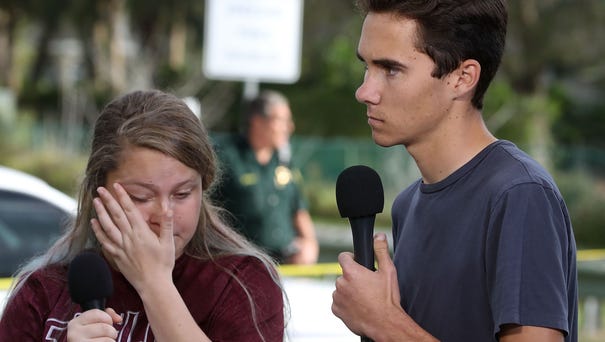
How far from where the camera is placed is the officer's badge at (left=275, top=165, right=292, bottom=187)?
7250 mm

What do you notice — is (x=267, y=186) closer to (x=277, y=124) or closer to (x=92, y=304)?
(x=277, y=124)

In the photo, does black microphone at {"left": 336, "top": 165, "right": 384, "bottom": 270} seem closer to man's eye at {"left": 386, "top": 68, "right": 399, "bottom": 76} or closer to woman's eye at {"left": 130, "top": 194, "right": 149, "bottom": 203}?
man's eye at {"left": 386, "top": 68, "right": 399, "bottom": 76}

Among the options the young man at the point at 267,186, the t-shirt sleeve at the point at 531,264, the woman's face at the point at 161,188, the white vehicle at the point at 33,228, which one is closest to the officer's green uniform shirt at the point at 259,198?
the young man at the point at 267,186

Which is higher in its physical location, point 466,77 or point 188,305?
point 466,77

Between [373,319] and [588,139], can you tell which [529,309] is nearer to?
[373,319]

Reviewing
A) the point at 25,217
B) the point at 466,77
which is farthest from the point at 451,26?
the point at 25,217

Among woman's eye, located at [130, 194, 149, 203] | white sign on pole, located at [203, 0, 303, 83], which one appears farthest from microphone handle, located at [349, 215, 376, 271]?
white sign on pole, located at [203, 0, 303, 83]

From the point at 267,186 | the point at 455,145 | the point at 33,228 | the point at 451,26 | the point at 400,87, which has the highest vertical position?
the point at 451,26

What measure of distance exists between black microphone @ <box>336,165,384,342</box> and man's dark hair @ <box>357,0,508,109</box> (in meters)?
0.29

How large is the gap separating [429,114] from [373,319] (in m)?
0.46

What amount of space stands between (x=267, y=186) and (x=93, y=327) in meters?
4.79

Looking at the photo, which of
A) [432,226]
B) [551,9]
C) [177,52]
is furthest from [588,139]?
[432,226]

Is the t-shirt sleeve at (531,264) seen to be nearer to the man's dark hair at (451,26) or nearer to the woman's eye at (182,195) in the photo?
the man's dark hair at (451,26)

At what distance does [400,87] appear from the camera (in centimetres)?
246
